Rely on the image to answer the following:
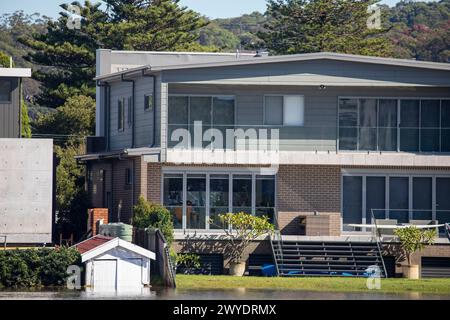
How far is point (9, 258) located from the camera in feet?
117

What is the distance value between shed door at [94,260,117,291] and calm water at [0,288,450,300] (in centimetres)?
182

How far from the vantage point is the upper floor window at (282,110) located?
43.0 metres

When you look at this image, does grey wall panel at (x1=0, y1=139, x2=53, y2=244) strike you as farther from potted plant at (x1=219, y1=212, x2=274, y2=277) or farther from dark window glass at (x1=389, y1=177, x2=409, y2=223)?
dark window glass at (x1=389, y1=177, x2=409, y2=223)

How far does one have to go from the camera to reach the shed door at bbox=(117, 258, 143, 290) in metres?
36.5

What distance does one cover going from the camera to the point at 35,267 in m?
36.0

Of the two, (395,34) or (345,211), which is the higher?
(395,34)

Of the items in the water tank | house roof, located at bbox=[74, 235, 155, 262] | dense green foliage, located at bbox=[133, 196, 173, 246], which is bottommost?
house roof, located at bbox=[74, 235, 155, 262]

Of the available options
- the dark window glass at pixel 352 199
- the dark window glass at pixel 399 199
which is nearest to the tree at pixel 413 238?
the dark window glass at pixel 399 199

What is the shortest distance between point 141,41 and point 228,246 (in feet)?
114

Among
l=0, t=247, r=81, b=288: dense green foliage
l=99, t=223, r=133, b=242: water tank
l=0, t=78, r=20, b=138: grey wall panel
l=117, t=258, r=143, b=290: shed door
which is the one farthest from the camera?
l=0, t=78, r=20, b=138: grey wall panel

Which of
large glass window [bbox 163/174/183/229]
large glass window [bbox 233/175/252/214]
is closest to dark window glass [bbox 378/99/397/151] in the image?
large glass window [bbox 233/175/252/214]

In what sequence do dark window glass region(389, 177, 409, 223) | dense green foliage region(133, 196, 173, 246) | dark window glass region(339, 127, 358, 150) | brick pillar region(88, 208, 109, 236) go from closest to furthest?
dense green foliage region(133, 196, 173, 246), dark window glass region(389, 177, 409, 223), dark window glass region(339, 127, 358, 150), brick pillar region(88, 208, 109, 236)

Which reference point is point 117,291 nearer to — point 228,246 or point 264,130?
point 228,246

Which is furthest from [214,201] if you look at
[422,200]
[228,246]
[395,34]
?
[395,34]
